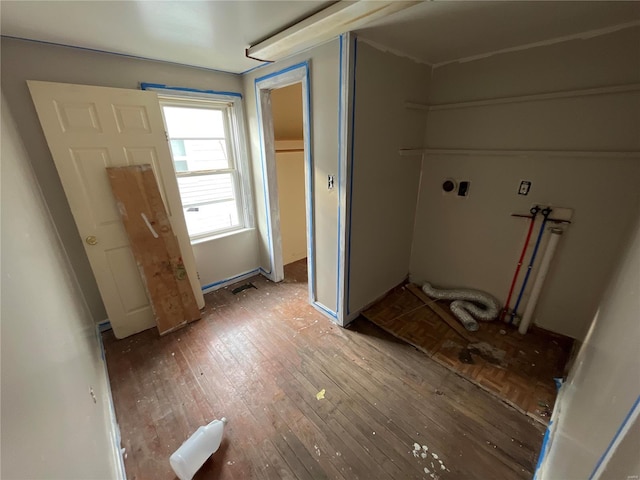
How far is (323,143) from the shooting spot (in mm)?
1995

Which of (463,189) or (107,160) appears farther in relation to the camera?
(463,189)

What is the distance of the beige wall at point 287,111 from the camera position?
3.10 metres

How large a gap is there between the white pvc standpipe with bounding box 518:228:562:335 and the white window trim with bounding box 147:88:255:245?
292cm

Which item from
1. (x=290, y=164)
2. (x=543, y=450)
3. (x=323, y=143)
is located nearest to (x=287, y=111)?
(x=290, y=164)

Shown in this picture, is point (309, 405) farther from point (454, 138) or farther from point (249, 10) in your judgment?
point (454, 138)

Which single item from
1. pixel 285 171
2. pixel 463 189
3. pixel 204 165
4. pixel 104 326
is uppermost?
pixel 204 165

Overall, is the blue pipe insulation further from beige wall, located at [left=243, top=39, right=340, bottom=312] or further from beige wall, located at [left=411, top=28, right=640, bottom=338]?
beige wall, located at [left=243, top=39, right=340, bottom=312]

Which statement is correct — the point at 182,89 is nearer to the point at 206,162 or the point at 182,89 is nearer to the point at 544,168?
the point at 206,162

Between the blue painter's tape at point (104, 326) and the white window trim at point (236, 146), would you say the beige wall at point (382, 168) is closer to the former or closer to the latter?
the white window trim at point (236, 146)

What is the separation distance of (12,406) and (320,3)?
1.98 m

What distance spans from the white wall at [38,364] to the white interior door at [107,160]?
0.25 metres

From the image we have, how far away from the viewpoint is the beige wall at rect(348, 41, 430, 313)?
6.16 ft

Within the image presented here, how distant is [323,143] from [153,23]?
125 cm

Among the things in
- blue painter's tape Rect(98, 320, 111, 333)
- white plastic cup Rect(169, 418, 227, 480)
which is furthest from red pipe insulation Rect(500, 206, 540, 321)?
blue painter's tape Rect(98, 320, 111, 333)
